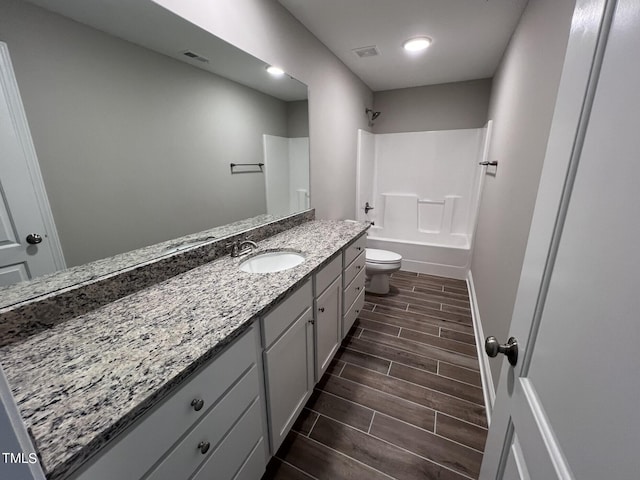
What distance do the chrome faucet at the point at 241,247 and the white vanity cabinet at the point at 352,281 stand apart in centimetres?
61

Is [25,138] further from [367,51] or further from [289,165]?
[367,51]

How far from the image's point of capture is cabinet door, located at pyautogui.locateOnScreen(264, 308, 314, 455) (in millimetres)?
1141

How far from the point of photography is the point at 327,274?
1.58 m

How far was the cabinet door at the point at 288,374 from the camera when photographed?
1.14 meters

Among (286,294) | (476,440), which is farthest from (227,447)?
(476,440)

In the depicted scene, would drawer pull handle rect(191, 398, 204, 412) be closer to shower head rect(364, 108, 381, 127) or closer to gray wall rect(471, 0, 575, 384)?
gray wall rect(471, 0, 575, 384)

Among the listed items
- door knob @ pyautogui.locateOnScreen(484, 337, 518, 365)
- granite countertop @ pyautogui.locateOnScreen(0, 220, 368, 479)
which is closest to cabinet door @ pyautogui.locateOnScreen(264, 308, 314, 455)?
granite countertop @ pyautogui.locateOnScreen(0, 220, 368, 479)

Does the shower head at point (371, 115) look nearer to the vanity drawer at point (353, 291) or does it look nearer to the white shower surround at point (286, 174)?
the white shower surround at point (286, 174)

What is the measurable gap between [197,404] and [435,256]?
3.19 metres

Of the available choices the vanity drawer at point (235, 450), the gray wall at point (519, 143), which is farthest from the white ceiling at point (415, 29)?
the vanity drawer at point (235, 450)

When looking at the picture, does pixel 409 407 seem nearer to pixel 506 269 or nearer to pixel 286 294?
pixel 506 269

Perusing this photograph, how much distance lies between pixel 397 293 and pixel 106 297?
2552mm

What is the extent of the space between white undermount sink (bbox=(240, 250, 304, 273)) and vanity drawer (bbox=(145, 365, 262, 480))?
67 cm

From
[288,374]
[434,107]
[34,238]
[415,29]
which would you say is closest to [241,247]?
[288,374]
